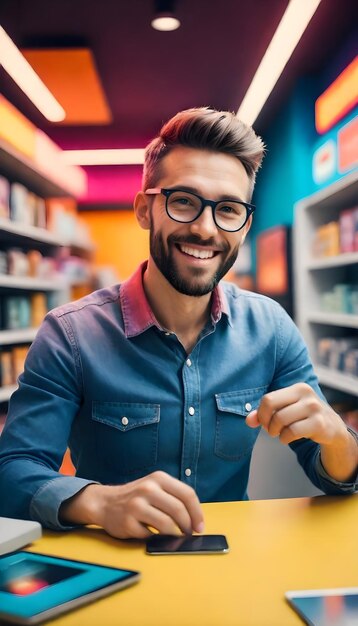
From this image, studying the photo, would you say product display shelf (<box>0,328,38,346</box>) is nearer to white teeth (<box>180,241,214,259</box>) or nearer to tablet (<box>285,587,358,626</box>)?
white teeth (<box>180,241,214,259</box>)

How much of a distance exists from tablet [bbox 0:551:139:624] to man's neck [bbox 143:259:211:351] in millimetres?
727

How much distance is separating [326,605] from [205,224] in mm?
822

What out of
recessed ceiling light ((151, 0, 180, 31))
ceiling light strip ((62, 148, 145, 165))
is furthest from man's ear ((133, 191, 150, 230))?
ceiling light strip ((62, 148, 145, 165))

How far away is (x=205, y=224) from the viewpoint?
1.32m

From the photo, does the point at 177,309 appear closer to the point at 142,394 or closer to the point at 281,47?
the point at 142,394

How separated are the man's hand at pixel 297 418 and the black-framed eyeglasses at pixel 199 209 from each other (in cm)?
47

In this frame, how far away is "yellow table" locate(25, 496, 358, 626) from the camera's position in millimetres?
694

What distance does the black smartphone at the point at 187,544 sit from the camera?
86 cm

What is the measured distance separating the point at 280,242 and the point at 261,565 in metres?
5.62

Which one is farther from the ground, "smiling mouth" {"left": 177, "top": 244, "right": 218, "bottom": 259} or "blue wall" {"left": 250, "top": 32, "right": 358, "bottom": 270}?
"blue wall" {"left": 250, "top": 32, "right": 358, "bottom": 270}

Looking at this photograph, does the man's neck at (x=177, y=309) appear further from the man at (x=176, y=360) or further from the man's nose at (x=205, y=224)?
the man's nose at (x=205, y=224)

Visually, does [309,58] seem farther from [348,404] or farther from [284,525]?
[284,525]

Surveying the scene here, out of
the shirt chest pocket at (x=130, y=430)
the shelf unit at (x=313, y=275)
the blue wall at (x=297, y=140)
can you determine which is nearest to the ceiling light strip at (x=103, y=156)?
the blue wall at (x=297, y=140)

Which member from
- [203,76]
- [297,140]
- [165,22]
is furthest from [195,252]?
[203,76]
